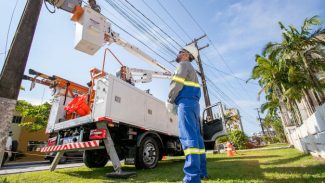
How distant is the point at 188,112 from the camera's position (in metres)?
3.08

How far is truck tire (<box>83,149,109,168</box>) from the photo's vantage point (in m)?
6.26

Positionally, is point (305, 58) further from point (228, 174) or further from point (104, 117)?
point (104, 117)

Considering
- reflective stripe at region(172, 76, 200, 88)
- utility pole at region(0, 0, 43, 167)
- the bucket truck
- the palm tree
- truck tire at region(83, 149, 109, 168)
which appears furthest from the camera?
the palm tree

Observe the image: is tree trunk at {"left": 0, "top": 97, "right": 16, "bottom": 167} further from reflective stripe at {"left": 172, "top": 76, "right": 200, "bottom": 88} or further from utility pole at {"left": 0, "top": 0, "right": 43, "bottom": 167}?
reflective stripe at {"left": 172, "top": 76, "right": 200, "bottom": 88}

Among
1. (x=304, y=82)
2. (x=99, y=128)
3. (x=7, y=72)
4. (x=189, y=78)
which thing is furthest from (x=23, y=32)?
(x=304, y=82)

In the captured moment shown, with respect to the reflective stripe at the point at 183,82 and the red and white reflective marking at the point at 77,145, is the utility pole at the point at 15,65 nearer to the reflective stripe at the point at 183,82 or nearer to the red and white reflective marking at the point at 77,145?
the red and white reflective marking at the point at 77,145

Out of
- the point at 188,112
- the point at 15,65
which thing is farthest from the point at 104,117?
the point at 188,112

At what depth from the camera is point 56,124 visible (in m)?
5.42

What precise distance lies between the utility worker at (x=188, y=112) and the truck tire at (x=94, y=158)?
382 centimetres

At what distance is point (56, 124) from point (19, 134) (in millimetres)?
24149

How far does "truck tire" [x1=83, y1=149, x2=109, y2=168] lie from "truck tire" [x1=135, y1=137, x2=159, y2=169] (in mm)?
1627

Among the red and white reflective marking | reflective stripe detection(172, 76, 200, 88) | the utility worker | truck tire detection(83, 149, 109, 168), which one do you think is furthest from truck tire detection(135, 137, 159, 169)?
reflective stripe detection(172, 76, 200, 88)

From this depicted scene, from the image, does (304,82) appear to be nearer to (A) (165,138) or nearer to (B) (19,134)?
(A) (165,138)

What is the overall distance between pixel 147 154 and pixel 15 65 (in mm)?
3599
